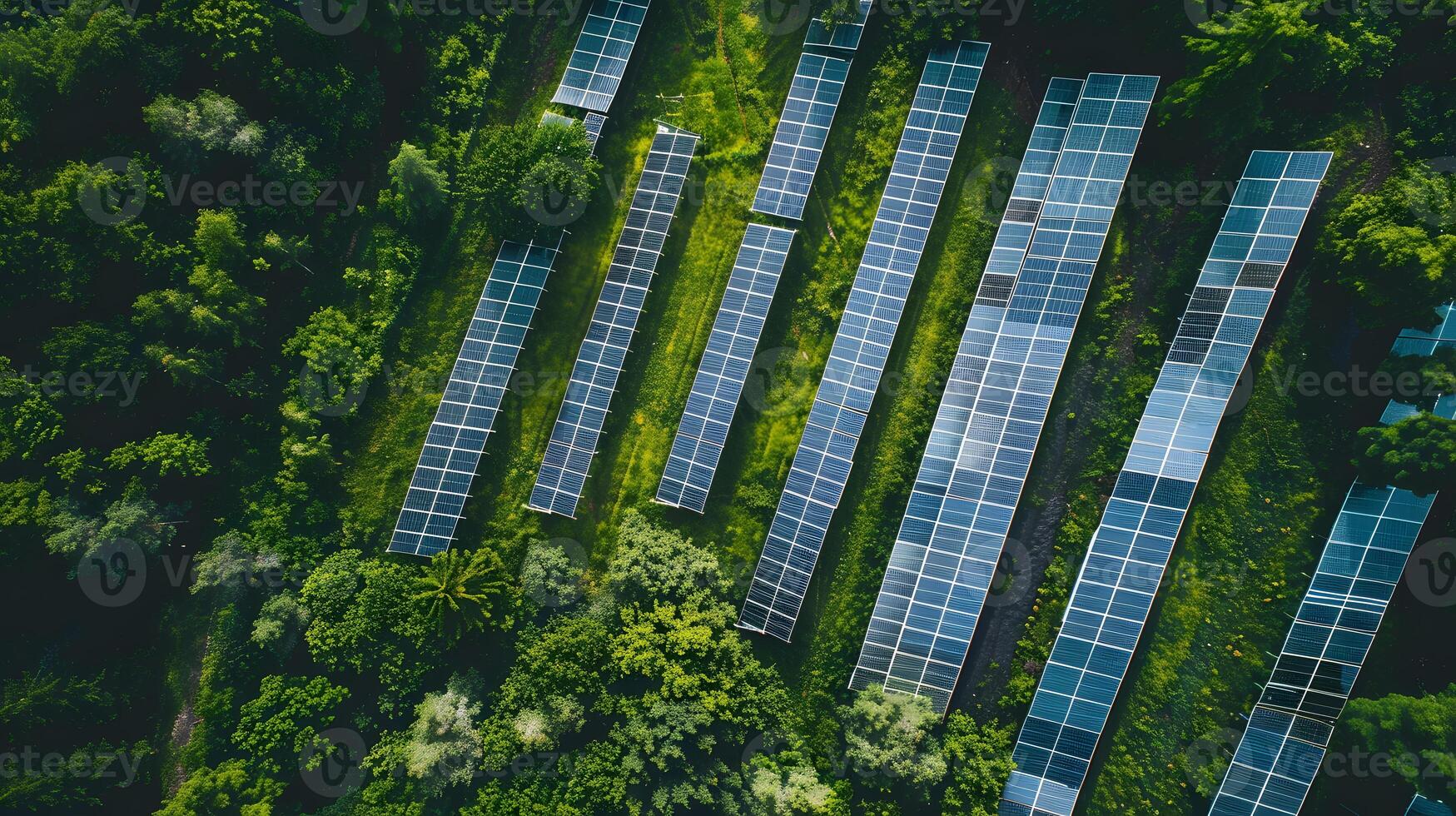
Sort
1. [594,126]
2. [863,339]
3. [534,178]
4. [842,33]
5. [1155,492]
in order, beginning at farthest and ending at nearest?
[594,126]
[842,33]
[534,178]
[863,339]
[1155,492]

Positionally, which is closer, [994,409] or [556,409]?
[994,409]

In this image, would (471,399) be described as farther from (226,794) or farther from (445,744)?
(226,794)

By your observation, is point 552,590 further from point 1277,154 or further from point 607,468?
point 1277,154

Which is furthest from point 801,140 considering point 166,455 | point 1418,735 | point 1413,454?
point 1418,735

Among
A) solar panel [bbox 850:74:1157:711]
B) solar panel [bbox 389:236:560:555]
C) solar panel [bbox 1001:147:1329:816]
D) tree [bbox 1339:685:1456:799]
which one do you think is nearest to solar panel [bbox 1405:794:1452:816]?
tree [bbox 1339:685:1456:799]

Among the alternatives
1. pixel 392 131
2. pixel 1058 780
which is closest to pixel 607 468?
pixel 392 131

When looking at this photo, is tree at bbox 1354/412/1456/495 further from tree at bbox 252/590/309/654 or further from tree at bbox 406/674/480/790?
tree at bbox 252/590/309/654
